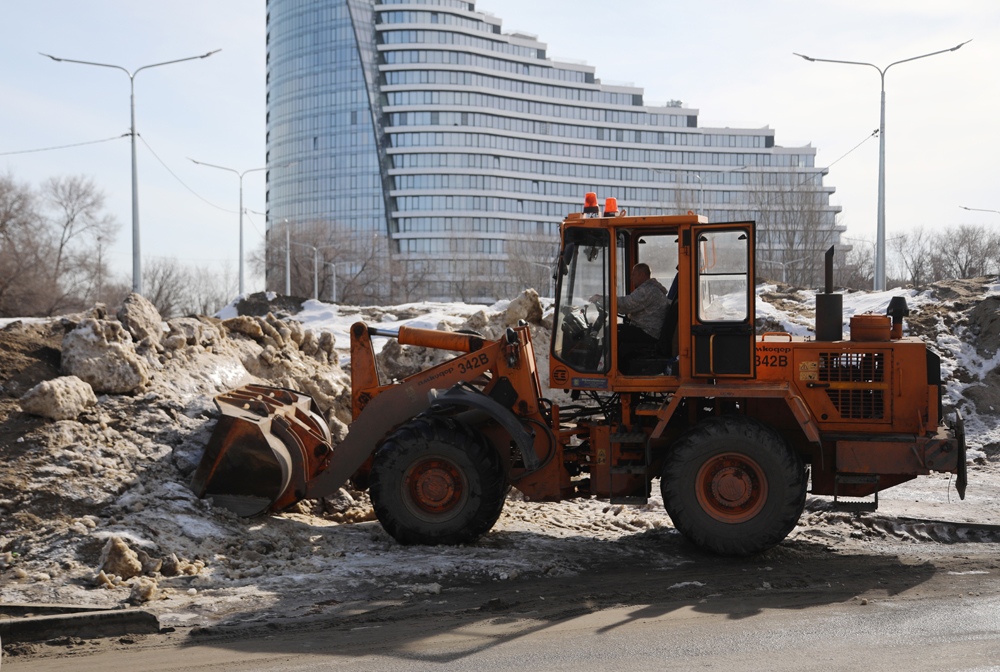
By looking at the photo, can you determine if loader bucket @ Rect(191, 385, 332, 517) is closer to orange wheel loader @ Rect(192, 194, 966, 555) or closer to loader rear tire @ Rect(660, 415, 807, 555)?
orange wheel loader @ Rect(192, 194, 966, 555)

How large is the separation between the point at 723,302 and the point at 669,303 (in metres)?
0.46

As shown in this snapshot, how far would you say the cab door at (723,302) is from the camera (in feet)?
21.1

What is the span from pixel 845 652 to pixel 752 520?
1.94 m

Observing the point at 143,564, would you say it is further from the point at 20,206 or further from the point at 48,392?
the point at 20,206

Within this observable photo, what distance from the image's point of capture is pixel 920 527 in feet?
25.0

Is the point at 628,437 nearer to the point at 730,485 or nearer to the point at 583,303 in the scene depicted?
the point at 730,485

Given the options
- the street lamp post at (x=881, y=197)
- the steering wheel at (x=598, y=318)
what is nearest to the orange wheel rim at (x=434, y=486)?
the steering wheel at (x=598, y=318)

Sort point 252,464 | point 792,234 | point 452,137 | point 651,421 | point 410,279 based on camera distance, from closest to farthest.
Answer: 1. point 651,421
2. point 252,464
3. point 792,234
4. point 410,279
5. point 452,137

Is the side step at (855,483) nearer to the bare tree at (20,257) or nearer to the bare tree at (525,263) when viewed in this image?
the bare tree at (20,257)

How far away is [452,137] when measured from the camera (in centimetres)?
9919

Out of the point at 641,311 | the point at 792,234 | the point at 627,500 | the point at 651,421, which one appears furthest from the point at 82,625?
the point at 792,234

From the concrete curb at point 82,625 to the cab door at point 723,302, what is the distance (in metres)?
4.53

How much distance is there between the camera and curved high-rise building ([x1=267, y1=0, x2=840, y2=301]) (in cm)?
9919

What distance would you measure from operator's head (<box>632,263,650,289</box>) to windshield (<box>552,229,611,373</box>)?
12.0 inches
